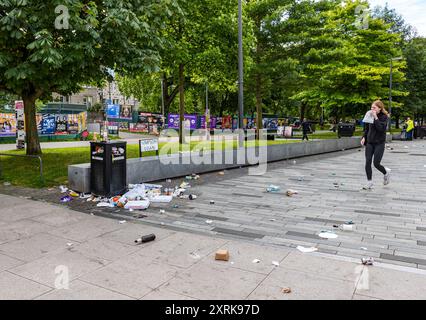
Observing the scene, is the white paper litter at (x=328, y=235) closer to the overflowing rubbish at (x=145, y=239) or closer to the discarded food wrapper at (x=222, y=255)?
the discarded food wrapper at (x=222, y=255)

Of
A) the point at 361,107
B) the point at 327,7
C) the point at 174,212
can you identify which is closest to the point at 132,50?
the point at 174,212

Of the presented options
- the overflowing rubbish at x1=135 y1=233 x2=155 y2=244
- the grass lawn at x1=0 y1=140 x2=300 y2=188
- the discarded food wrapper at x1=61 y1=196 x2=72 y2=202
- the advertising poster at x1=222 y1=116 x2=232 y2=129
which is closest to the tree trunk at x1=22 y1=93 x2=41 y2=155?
the grass lawn at x1=0 y1=140 x2=300 y2=188

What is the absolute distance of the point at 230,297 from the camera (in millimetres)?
3371

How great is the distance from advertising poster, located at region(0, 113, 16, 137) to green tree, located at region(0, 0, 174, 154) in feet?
47.6

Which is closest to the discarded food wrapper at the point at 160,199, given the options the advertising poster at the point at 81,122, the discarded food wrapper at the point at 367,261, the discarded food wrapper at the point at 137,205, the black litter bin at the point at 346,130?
the discarded food wrapper at the point at 137,205

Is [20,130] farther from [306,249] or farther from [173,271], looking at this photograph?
[306,249]

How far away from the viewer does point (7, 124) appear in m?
23.9

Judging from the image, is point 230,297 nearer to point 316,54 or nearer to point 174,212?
point 174,212

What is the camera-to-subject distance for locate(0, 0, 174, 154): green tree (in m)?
7.84

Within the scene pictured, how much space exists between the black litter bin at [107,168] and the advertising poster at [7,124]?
19.5 meters

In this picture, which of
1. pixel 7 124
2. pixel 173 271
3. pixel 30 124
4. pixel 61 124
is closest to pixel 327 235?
pixel 173 271

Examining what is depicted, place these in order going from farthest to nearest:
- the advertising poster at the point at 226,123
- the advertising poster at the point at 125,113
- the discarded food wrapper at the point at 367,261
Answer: the advertising poster at the point at 226,123
the advertising poster at the point at 125,113
the discarded food wrapper at the point at 367,261

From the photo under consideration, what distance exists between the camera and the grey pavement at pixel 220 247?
3.56 m

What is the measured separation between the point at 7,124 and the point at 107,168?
20288 mm
